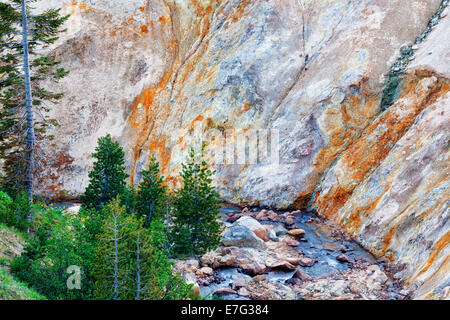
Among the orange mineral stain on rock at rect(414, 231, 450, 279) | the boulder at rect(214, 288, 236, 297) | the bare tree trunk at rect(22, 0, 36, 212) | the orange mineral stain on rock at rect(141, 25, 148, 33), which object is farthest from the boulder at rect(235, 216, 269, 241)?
the orange mineral stain on rock at rect(141, 25, 148, 33)

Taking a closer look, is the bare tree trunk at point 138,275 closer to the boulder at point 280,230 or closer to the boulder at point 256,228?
the boulder at point 256,228

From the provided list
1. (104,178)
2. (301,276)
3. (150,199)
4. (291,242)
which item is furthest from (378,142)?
(104,178)

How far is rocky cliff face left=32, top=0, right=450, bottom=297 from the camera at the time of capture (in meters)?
21.5

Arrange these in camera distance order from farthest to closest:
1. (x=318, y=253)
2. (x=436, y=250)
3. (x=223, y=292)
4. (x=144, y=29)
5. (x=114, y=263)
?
1. (x=144, y=29)
2. (x=318, y=253)
3. (x=223, y=292)
4. (x=436, y=250)
5. (x=114, y=263)

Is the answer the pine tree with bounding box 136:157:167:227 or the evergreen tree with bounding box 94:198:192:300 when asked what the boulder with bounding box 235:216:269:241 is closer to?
the pine tree with bounding box 136:157:167:227

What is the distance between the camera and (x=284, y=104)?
31.9 meters

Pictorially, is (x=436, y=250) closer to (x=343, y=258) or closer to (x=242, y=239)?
(x=343, y=258)

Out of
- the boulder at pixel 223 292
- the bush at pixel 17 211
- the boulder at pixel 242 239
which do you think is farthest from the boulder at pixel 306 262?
the bush at pixel 17 211

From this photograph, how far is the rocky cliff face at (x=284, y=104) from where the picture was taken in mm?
21547

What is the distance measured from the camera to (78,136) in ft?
121
